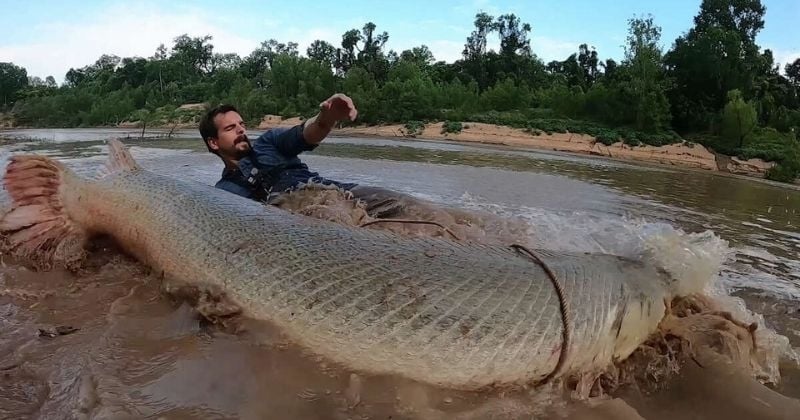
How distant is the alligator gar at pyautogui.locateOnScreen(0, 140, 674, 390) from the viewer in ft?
6.43

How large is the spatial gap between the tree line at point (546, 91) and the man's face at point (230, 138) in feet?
79.0

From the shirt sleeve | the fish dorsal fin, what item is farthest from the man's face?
the fish dorsal fin

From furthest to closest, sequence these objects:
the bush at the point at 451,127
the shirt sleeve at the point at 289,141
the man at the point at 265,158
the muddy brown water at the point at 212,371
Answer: the bush at the point at 451,127, the shirt sleeve at the point at 289,141, the man at the point at 265,158, the muddy brown water at the point at 212,371

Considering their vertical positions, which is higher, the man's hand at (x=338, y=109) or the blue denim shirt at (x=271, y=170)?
the man's hand at (x=338, y=109)

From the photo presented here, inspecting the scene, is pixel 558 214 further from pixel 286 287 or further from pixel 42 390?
pixel 42 390

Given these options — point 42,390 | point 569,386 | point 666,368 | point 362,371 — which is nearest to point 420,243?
point 362,371

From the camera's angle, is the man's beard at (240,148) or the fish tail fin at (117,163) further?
the man's beard at (240,148)

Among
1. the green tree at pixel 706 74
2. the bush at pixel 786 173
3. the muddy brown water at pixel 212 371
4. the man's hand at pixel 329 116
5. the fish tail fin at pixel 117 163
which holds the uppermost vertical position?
the green tree at pixel 706 74

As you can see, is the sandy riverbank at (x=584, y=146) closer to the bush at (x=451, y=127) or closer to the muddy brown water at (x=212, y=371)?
the bush at (x=451, y=127)

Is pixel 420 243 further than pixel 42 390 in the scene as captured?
Yes

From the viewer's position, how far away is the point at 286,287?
7.37 feet

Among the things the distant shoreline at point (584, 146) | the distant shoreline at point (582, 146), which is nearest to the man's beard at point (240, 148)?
the distant shoreline at point (582, 146)

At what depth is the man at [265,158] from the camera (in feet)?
14.6

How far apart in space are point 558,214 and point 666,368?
4467 mm
